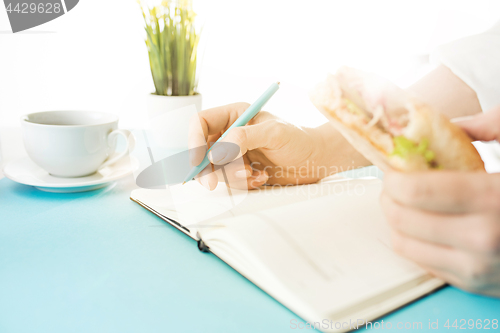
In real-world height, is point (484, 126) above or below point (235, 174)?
above

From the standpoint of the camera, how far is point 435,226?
37 centimetres

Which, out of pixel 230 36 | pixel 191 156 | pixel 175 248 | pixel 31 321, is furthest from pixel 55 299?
pixel 230 36

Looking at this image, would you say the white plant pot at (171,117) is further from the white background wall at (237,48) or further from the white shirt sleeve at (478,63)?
the white shirt sleeve at (478,63)

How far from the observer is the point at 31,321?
1.06 ft

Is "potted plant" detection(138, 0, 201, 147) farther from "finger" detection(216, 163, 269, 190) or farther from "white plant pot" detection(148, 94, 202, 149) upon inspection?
"finger" detection(216, 163, 269, 190)

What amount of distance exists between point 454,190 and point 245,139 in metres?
0.35

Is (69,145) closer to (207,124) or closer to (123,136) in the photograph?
(123,136)

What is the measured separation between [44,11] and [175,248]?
1085 mm

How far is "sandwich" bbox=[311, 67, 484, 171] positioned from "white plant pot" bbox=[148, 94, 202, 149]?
66cm

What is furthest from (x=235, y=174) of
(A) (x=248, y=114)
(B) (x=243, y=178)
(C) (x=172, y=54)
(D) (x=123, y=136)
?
(C) (x=172, y=54)

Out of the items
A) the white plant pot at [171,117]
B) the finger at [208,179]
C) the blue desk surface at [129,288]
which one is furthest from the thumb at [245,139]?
the white plant pot at [171,117]

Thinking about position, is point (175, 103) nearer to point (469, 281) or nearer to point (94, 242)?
point (94, 242)

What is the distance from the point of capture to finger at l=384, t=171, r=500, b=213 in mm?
338

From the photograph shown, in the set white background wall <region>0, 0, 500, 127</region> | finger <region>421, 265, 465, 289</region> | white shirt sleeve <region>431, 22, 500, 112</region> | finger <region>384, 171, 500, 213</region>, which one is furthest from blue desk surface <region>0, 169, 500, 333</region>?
white background wall <region>0, 0, 500, 127</region>
